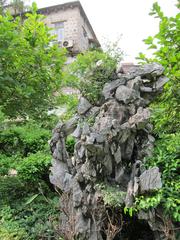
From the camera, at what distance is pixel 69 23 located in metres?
14.3

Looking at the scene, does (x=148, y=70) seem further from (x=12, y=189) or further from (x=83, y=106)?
(x=12, y=189)

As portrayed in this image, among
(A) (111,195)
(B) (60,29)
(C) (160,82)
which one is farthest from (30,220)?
(B) (60,29)

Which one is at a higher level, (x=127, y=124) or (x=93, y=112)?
(x=93, y=112)

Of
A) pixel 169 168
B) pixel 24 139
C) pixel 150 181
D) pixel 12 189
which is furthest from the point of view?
pixel 24 139

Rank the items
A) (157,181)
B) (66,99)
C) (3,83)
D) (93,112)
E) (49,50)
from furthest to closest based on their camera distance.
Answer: (66,99) → (49,50) → (3,83) → (93,112) → (157,181)

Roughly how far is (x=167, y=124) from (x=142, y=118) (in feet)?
2.68

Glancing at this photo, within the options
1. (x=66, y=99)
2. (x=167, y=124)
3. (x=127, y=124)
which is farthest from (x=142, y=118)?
(x=66, y=99)

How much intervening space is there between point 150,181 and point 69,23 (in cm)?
1370

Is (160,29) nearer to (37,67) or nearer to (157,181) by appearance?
(157,181)

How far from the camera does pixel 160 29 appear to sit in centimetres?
347

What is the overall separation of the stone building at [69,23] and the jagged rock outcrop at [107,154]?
10859 mm

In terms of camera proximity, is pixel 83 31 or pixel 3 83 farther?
pixel 83 31

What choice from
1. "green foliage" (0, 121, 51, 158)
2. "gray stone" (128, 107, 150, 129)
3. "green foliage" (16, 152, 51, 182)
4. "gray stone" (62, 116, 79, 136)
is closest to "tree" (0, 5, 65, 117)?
"green foliage" (0, 121, 51, 158)

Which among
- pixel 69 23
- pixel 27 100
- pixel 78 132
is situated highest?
pixel 69 23
